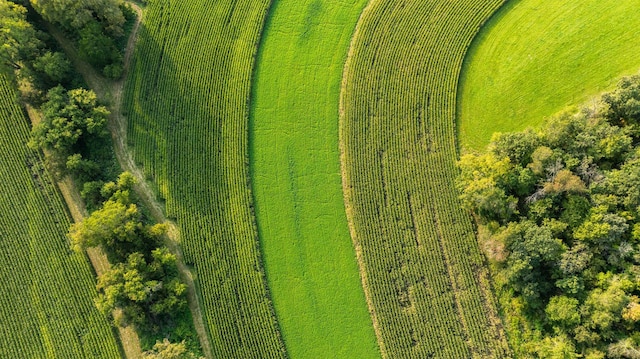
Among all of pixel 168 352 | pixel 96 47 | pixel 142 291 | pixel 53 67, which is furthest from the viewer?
pixel 96 47

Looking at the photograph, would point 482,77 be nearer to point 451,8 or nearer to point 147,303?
point 451,8

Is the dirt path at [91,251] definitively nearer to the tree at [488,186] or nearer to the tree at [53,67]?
the tree at [53,67]

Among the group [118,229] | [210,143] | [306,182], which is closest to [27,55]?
[210,143]

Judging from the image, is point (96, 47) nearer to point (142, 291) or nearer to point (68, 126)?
point (68, 126)

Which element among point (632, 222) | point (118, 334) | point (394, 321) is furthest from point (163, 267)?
point (632, 222)

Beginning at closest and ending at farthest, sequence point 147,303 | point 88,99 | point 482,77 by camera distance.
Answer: point 147,303 < point 88,99 < point 482,77
